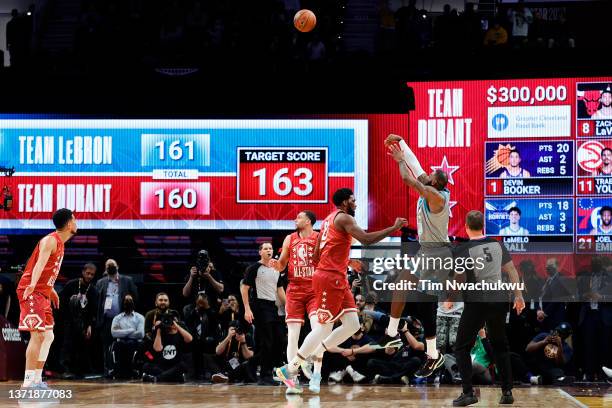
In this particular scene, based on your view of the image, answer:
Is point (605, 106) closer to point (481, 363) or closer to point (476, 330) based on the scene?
point (481, 363)

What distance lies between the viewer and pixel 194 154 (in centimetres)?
1872

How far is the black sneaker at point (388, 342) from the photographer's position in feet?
50.1

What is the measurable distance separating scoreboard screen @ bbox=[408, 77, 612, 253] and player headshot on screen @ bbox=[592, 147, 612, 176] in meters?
0.02

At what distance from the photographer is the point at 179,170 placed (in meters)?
18.7

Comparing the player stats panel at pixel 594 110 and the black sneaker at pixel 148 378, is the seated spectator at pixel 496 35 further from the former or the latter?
the black sneaker at pixel 148 378

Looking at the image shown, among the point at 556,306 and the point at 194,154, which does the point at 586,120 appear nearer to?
the point at 556,306

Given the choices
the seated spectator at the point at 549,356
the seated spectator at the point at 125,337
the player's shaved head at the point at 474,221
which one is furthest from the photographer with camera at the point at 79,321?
the player's shaved head at the point at 474,221

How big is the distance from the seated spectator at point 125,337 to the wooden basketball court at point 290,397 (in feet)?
7.51

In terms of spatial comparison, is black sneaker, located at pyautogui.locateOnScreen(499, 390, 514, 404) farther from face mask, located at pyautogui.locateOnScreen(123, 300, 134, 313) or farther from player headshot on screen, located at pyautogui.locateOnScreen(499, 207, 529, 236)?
face mask, located at pyautogui.locateOnScreen(123, 300, 134, 313)

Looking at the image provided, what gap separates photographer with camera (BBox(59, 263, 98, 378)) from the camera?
17.4m

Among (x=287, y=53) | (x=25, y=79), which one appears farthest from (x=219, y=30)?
(x=25, y=79)

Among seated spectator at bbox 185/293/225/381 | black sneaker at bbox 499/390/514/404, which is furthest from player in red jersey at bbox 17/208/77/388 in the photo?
black sneaker at bbox 499/390/514/404

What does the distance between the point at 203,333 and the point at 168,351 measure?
769 millimetres

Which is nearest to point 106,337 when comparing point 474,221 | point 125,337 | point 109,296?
point 125,337
